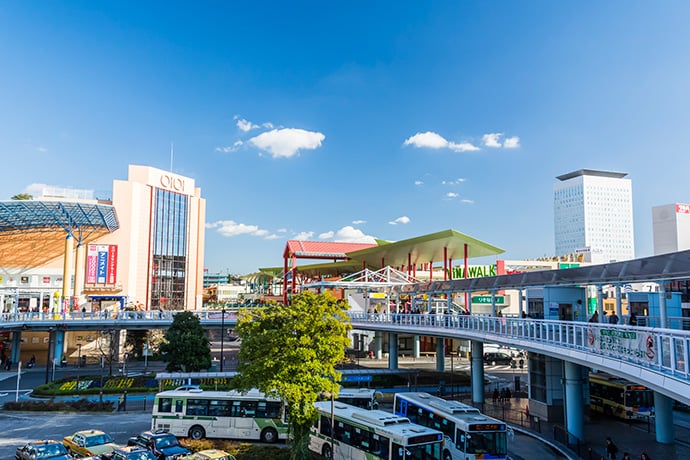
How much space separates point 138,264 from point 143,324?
Result: 26.4m

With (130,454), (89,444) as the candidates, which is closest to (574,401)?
(130,454)

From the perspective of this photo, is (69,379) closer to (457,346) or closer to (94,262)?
(94,262)

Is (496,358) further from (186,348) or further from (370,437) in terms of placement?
(370,437)

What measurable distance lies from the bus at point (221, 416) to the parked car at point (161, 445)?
259 cm

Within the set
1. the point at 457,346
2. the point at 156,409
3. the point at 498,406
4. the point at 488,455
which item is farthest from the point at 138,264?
the point at 488,455

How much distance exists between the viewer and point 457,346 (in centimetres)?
5938

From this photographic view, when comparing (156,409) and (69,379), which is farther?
(69,379)

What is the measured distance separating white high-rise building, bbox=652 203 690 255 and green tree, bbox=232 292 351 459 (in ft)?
222

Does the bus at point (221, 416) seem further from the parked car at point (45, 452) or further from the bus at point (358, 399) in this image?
the parked car at point (45, 452)

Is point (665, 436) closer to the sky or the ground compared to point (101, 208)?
closer to the ground

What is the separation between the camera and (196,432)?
2328cm

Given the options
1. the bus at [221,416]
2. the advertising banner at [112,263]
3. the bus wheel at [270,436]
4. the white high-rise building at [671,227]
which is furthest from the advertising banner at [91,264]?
the white high-rise building at [671,227]

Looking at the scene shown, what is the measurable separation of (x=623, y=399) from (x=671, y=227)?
5480cm

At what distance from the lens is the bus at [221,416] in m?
22.9
